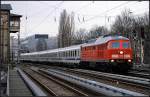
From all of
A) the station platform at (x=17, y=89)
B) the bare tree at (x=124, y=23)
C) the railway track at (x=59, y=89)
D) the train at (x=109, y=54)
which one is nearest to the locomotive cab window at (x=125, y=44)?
the train at (x=109, y=54)

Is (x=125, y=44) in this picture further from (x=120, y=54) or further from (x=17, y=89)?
(x=17, y=89)

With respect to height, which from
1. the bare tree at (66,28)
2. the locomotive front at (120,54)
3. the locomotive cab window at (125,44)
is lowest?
the locomotive front at (120,54)

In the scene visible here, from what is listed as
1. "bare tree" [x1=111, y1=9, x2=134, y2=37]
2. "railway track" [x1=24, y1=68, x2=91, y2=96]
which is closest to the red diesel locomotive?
"railway track" [x1=24, y1=68, x2=91, y2=96]

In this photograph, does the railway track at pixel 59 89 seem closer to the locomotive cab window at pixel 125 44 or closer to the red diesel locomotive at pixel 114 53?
the red diesel locomotive at pixel 114 53

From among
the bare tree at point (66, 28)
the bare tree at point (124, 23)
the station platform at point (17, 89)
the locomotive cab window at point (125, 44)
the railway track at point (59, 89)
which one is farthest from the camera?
the bare tree at point (66, 28)

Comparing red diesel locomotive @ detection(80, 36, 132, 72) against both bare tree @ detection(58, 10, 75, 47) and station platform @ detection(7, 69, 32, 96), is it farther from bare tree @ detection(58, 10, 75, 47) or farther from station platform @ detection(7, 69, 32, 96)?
bare tree @ detection(58, 10, 75, 47)

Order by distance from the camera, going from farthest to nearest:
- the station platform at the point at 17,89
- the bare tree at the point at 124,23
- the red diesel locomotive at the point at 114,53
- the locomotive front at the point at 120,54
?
the bare tree at the point at 124,23 → the red diesel locomotive at the point at 114,53 → the locomotive front at the point at 120,54 → the station platform at the point at 17,89

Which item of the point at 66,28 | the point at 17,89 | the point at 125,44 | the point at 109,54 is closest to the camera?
the point at 17,89

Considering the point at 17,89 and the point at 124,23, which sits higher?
the point at 124,23

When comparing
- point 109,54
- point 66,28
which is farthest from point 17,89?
point 66,28

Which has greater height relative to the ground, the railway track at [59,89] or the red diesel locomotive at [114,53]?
the red diesel locomotive at [114,53]

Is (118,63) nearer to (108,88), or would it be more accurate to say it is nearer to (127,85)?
(127,85)

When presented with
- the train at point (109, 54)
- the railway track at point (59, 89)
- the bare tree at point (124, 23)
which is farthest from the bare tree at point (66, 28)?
the railway track at point (59, 89)

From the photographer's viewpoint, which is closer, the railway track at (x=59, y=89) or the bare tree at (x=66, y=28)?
the railway track at (x=59, y=89)
